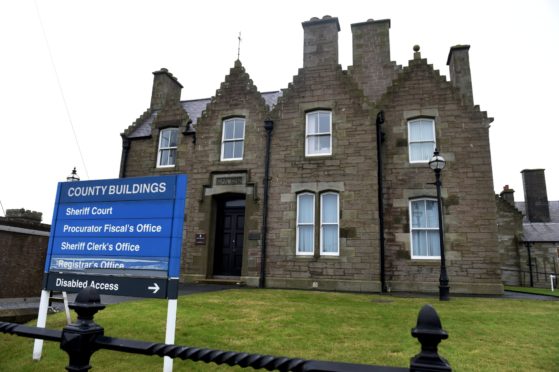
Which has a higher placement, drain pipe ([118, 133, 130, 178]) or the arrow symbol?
drain pipe ([118, 133, 130, 178])

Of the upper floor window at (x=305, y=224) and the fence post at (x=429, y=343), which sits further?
the upper floor window at (x=305, y=224)

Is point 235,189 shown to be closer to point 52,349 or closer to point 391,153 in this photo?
point 391,153

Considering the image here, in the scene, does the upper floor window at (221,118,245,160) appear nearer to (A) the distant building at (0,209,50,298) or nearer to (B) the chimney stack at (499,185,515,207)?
(A) the distant building at (0,209,50,298)

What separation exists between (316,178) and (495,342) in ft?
34.3

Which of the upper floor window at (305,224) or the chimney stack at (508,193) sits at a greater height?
the chimney stack at (508,193)

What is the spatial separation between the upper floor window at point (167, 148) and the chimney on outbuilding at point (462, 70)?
45.2 feet

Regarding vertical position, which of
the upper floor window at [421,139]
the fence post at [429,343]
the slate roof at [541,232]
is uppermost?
the upper floor window at [421,139]

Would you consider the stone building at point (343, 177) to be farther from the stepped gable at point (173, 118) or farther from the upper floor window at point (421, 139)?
the stepped gable at point (173, 118)

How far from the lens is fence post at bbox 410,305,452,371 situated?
1.72 meters

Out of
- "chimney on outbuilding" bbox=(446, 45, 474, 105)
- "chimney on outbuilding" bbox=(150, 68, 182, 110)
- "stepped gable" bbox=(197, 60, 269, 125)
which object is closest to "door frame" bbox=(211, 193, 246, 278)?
"stepped gable" bbox=(197, 60, 269, 125)

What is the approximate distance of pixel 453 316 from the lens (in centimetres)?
823

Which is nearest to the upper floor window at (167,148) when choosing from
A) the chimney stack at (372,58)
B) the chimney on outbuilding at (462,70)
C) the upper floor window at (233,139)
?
the upper floor window at (233,139)

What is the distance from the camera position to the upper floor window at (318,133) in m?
16.4

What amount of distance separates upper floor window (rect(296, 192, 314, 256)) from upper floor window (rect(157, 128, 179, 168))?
7.32m
